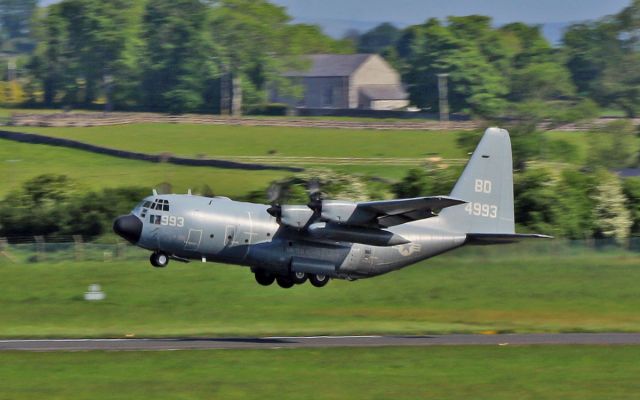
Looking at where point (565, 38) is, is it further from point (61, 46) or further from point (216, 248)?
point (216, 248)

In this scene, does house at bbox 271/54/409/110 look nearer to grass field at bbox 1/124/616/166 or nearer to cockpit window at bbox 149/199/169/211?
grass field at bbox 1/124/616/166

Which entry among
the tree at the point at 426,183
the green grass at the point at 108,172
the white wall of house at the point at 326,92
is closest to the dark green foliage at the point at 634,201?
the tree at the point at 426,183

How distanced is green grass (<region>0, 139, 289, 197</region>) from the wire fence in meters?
17.6

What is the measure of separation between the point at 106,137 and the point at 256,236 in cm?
8105

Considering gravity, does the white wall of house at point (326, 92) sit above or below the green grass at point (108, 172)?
above

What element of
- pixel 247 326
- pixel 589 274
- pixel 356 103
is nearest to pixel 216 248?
pixel 247 326

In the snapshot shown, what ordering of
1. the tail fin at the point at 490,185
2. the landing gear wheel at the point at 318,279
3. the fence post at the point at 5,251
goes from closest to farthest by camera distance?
the landing gear wheel at the point at 318,279, the tail fin at the point at 490,185, the fence post at the point at 5,251

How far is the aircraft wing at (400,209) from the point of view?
45000 millimetres

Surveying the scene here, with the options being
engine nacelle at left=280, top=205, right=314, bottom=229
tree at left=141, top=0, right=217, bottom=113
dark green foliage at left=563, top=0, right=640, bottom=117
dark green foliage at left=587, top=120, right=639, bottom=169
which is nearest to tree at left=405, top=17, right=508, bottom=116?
dark green foliage at left=563, top=0, right=640, bottom=117

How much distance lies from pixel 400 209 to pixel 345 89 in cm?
13587

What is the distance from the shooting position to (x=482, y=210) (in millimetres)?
51969

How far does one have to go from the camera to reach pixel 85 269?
7519 cm

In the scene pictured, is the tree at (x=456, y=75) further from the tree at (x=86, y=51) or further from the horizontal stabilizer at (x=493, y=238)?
the horizontal stabilizer at (x=493, y=238)

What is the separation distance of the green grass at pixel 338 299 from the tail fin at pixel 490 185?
7.29 m
